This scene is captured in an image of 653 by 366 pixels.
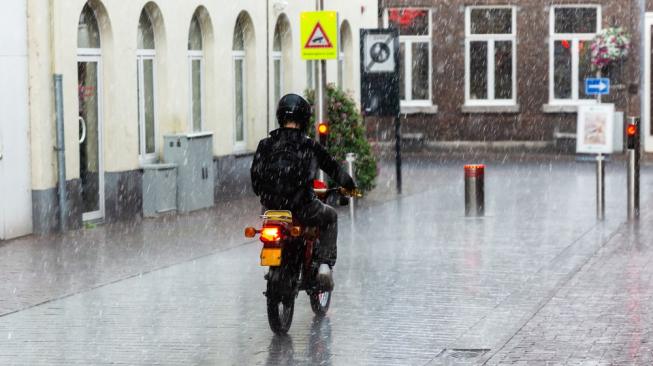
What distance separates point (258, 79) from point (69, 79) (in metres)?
7.33

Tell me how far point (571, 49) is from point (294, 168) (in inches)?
1057

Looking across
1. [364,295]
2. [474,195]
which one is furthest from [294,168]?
[474,195]

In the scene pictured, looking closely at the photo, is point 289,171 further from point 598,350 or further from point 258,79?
point 258,79

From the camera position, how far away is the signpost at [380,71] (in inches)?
884

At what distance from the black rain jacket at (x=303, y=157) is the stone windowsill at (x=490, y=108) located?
2647cm

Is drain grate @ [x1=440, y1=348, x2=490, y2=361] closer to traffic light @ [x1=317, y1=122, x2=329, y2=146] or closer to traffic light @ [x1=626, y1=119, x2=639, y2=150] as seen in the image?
traffic light @ [x1=626, y1=119, x2=639, y2=150]

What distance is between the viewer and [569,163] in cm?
3053

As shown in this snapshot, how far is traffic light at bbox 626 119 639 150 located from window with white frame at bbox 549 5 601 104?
17.6 metres

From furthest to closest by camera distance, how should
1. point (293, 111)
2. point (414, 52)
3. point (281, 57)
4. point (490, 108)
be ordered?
1. point (414, 52)
2. point (490, 108)
3. point (281, 57)
4. point (293, 111)

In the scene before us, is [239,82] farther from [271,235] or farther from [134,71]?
[271,235]

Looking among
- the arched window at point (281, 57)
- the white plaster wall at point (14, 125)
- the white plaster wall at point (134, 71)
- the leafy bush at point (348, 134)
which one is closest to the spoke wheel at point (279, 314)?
the white plaster wall at point (14, 125)

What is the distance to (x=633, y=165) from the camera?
711 inches

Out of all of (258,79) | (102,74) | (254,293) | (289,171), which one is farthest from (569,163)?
(289,171)

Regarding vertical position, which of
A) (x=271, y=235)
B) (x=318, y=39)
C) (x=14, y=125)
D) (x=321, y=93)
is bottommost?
(x=271, y=235)
